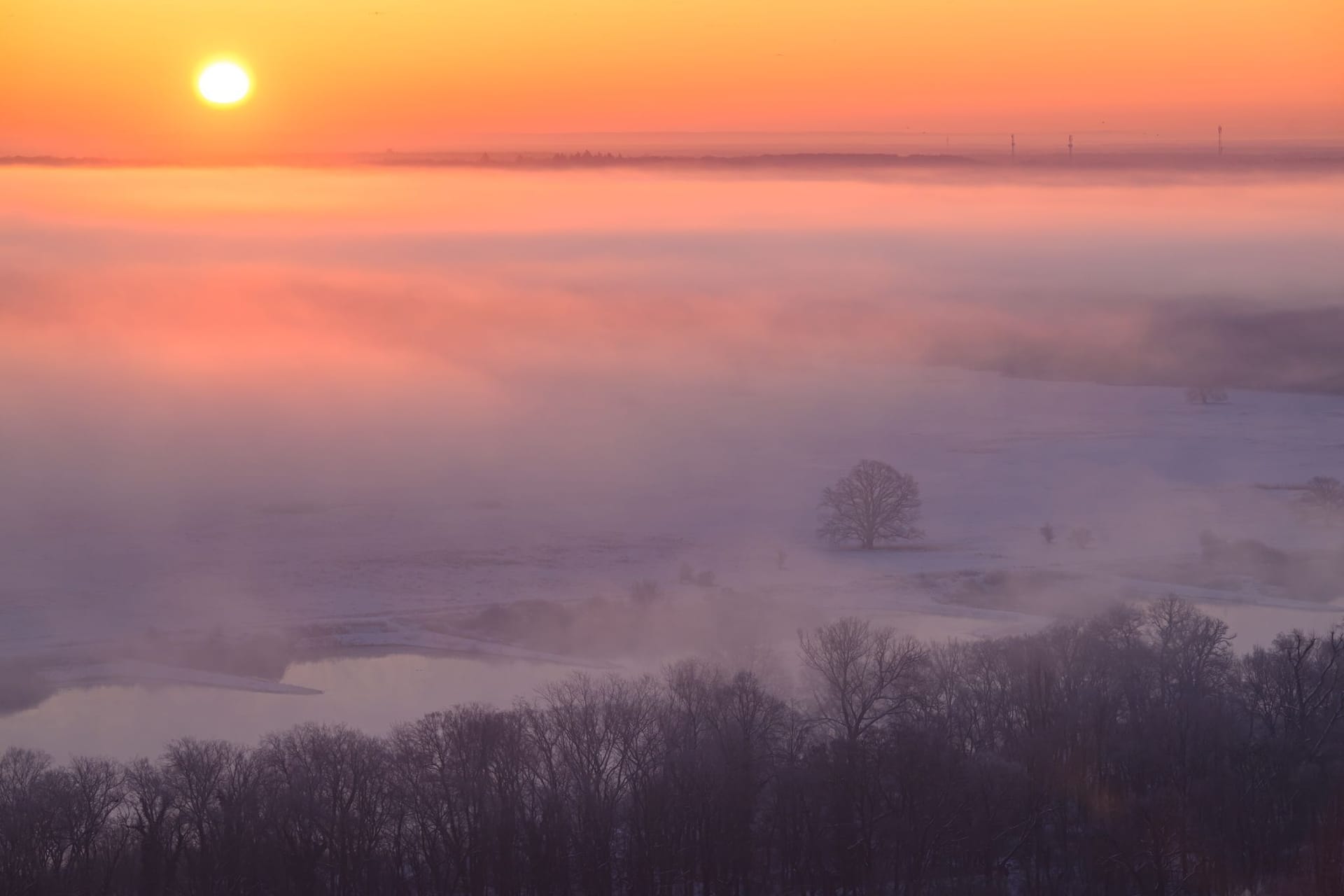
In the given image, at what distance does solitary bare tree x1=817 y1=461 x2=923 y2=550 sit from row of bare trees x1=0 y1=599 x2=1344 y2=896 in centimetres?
1615

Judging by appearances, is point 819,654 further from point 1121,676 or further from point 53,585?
point 53,585

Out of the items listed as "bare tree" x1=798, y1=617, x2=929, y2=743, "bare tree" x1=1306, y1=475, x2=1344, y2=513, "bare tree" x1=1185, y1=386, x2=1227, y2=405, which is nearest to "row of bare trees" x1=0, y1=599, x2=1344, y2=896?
"bare tree" x1=798, y1=617, x2=929, y2=743

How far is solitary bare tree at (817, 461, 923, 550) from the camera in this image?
109 ft

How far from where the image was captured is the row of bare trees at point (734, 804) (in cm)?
1406

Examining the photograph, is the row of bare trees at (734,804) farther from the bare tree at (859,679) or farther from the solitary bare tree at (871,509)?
the solitary bare tree at (871,509)

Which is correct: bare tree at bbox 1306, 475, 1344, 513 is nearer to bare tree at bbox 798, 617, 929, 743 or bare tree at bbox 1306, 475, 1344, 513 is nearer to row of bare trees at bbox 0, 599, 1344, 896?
bare tree at bbox 798, 617, 929, 743

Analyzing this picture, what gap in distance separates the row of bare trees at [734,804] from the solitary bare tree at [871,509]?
16.2 m

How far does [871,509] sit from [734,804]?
19.0 m

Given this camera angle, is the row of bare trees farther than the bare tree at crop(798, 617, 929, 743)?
No

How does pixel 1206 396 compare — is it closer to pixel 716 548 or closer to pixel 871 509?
pixel 871 509

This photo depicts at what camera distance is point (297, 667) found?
24.1m

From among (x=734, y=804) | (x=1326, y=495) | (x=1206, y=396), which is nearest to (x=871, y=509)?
(x=1326, y=495)

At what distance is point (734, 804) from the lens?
1476 cm

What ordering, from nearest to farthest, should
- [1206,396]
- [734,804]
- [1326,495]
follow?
1. [734,804]
2. [1326,495]
3. [1206,396]
